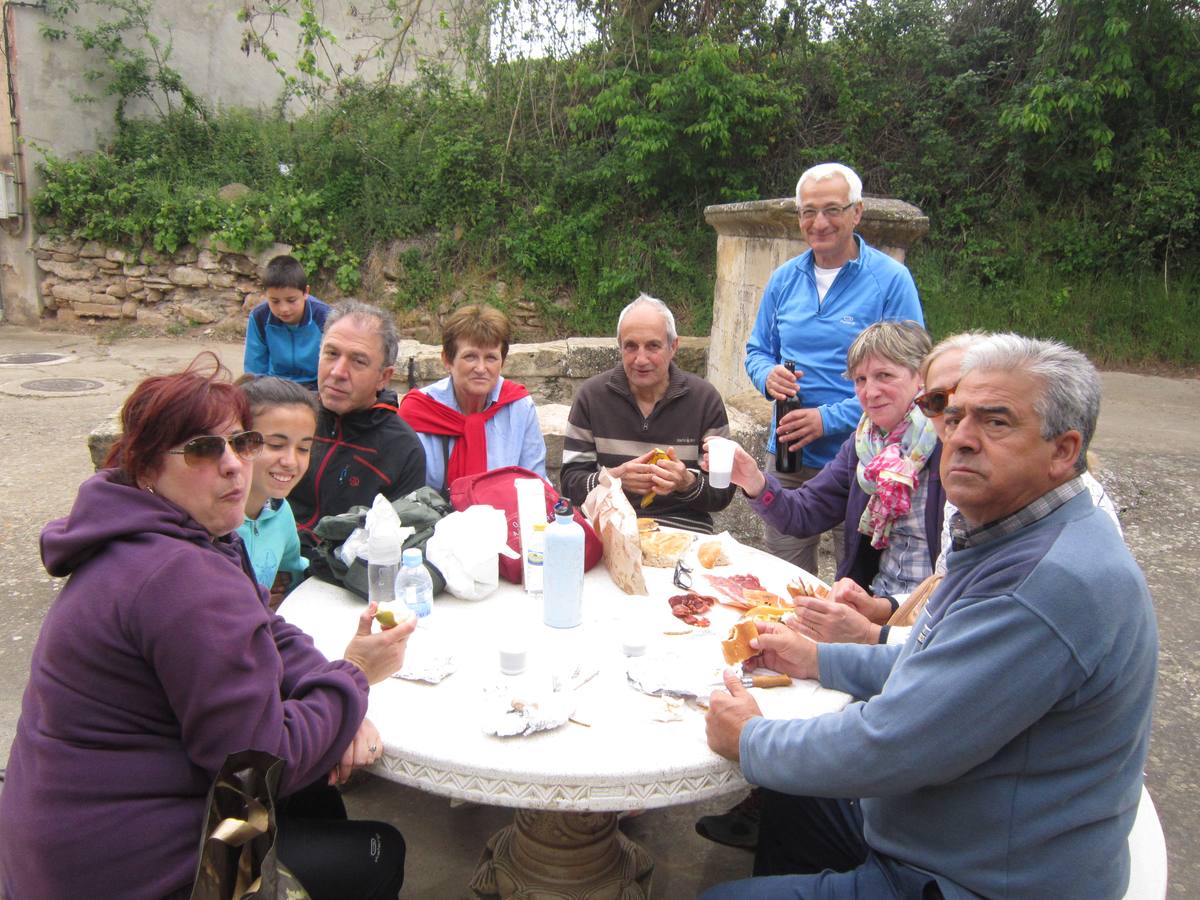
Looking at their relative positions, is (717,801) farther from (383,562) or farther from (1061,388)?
(1061,388)

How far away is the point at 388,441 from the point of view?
2900 millimetres

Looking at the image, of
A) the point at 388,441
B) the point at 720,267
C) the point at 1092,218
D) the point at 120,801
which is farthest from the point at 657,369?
the point at 1092,218

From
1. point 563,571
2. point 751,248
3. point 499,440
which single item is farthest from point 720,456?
point 751,248

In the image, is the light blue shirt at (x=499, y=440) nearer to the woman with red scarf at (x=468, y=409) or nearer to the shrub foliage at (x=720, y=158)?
the woman with red scarf at (x=468, y=409)

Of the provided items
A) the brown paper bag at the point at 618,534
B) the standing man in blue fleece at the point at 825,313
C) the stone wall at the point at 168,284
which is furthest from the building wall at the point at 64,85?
the brown paper bag at the point at 618,534

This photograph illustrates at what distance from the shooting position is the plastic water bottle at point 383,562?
2086 mm

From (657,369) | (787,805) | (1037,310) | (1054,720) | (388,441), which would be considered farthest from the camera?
(1037,310)

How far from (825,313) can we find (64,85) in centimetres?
1175

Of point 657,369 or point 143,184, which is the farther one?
point 143,184

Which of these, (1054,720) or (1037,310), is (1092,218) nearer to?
(1037,310)

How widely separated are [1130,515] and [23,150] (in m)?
12.9

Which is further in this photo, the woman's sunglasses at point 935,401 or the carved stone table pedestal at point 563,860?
the carved stone table pedestal at point 563,860

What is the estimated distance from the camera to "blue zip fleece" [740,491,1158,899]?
1297 mm

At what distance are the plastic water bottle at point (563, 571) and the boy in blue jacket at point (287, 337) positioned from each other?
2984mm
